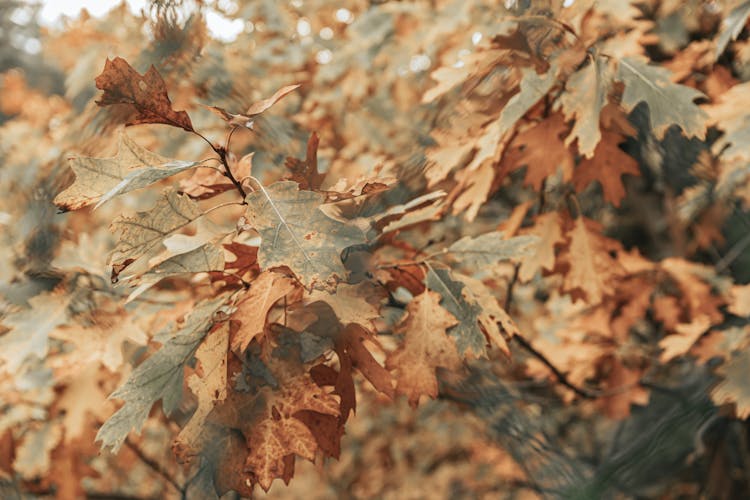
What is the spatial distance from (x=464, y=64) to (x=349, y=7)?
1.53 metres

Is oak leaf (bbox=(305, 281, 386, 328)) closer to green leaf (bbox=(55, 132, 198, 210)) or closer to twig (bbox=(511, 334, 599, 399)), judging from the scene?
green leaf (bbox=(55, 132, 198, 210))

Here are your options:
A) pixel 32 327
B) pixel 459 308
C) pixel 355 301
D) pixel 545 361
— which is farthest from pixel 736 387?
pixel 32 327

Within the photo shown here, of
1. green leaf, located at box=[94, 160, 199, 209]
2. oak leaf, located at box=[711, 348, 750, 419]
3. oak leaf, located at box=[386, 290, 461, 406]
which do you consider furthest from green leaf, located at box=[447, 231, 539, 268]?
oak leaf, located at box=[711, 348, 750, 419]

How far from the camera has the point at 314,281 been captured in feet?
2.95

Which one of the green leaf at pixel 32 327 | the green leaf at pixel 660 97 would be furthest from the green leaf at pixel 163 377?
the green leaf at pixel 660 97

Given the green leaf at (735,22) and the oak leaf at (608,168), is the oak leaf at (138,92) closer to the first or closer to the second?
the oak leaf at (608,168)

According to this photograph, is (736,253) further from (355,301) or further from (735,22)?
(355,301)

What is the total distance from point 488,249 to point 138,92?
690 mm

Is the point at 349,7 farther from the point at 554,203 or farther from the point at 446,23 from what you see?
the point at 554,203

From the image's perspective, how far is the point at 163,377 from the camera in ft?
3.34

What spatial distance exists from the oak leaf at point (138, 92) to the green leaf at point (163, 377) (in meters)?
0.31

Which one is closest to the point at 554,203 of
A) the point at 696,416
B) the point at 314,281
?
the point at 696,416

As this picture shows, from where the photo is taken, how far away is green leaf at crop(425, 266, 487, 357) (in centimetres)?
113

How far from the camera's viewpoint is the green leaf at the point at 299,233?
2.97 ft
